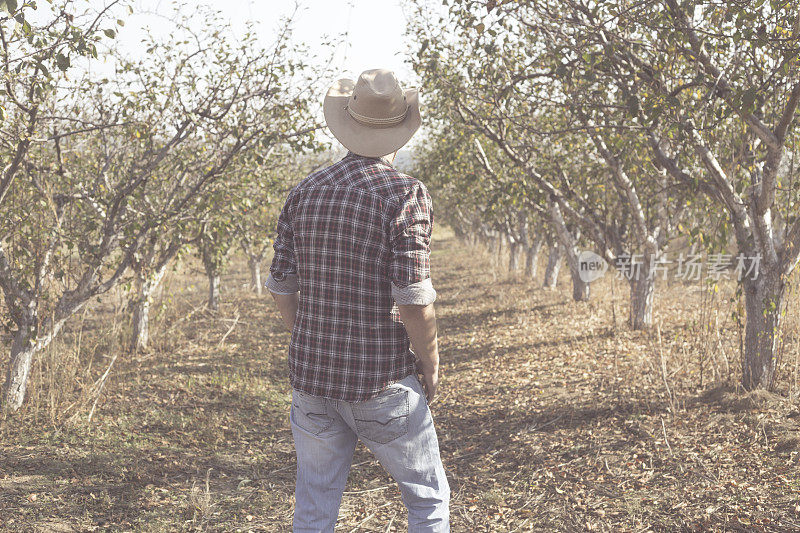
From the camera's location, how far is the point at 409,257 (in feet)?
7.09

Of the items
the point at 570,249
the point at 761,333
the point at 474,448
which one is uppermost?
the point at 570,249

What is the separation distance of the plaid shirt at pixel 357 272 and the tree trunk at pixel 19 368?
445 cm

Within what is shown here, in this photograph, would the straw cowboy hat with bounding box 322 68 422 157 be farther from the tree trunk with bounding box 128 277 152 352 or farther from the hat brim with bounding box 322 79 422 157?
the tree trunk with bounding box 128 277 152 352

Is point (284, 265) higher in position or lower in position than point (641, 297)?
higher

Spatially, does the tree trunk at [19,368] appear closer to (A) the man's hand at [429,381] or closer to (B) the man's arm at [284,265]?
(B) the man's arm at [284,265]

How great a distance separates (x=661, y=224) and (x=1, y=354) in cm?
899

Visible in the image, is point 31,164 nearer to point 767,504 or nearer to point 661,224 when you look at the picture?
point 767,504

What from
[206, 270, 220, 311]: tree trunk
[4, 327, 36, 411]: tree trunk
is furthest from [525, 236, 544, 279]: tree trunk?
[4, 327, 36, 411]: tree trunk

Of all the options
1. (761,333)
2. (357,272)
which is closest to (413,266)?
(357,272)

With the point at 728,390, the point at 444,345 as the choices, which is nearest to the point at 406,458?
the point at 728,390

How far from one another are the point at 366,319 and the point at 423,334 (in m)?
0.22

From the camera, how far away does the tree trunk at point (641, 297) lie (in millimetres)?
10102

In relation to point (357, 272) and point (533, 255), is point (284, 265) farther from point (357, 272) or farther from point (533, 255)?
point (533, 255)

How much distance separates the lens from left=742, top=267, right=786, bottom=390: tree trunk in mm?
5363
